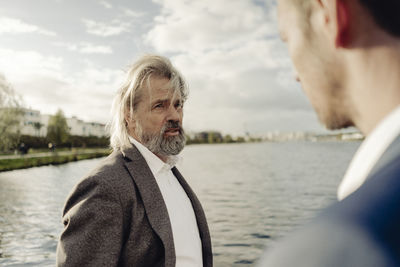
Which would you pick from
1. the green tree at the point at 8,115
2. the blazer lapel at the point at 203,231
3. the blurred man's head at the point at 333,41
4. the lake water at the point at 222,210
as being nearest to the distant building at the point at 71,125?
the green tree at the point at 8,115

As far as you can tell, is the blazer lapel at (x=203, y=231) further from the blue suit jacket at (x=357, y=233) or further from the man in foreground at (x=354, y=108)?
the blue suit jacket at (x=357, y=233)

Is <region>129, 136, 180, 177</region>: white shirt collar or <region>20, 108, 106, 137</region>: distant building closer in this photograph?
<region>129, 136, 180, 177</region>: white shirt collar

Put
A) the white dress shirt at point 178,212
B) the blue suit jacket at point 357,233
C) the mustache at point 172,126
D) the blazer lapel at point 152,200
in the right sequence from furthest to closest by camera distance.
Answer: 1. the mustache at point 172,126
2. the white dress shirt at point 178,212
3. the blazer lapel at point 152,200
4. the blue suit jacket at point 357,233

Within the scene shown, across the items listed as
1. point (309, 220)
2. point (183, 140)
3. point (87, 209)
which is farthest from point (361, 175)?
point (183, 140)

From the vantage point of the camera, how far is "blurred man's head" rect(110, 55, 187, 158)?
10.7 ft

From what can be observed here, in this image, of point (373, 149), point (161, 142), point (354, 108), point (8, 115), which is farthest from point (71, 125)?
point (373, 149)

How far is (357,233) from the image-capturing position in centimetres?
44

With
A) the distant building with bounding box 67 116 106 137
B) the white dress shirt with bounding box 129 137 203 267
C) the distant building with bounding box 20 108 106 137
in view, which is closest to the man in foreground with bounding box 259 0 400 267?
the white dress shirt with bounding box 129 137 203 267

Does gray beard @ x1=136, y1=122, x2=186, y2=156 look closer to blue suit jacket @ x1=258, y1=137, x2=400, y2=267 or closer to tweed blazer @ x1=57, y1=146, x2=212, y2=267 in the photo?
tweed blazer @ x1=57, y1=146, x2=212, y2=267

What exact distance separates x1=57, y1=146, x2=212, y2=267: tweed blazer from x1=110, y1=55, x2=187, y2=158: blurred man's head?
16.5 inches

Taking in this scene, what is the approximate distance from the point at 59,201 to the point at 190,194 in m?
22.0

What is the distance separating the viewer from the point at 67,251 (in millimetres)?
2387

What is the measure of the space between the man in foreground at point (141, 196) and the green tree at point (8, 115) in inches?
1742

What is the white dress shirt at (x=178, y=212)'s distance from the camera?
111 inches
